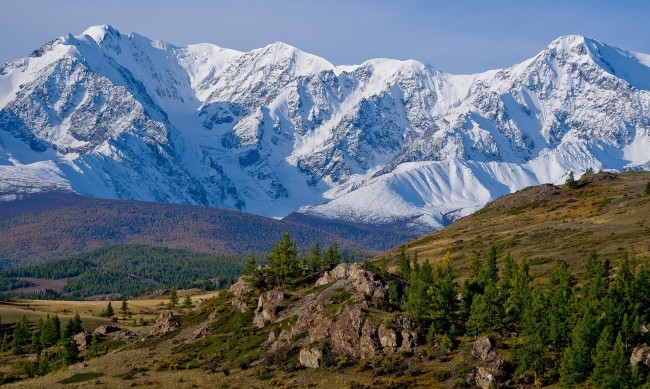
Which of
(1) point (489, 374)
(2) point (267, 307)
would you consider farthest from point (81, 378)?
(1) point (489, 374)

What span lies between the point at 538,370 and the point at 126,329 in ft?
298

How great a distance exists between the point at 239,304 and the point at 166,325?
41.4 feet

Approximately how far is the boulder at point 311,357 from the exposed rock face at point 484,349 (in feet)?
63.5

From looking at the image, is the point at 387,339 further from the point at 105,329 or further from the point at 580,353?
the point at 105,329

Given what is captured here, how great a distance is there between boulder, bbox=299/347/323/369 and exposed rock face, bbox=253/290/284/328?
18575mm

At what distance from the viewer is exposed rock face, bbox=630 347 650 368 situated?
99938mm

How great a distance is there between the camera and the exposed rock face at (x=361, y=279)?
130 m

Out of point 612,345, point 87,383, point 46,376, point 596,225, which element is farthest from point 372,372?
point 596,225

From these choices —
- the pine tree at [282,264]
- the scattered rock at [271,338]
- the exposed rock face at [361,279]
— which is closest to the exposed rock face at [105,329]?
the pine tree at [282,264]

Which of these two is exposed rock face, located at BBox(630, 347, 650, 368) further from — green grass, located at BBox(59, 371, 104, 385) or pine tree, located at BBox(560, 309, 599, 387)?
green grass, located at BBox(59, 371, 104, 385)

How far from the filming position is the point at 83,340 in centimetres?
16250

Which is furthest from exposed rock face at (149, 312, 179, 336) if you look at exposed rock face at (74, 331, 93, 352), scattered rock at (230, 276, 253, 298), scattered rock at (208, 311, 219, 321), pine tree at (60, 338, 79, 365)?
exposed rock face at (74, 331, 93, 352)

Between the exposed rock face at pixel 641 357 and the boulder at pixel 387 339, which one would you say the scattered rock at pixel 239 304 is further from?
the exposed rock face at pixel 641 357

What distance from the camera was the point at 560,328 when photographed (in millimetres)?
108562
